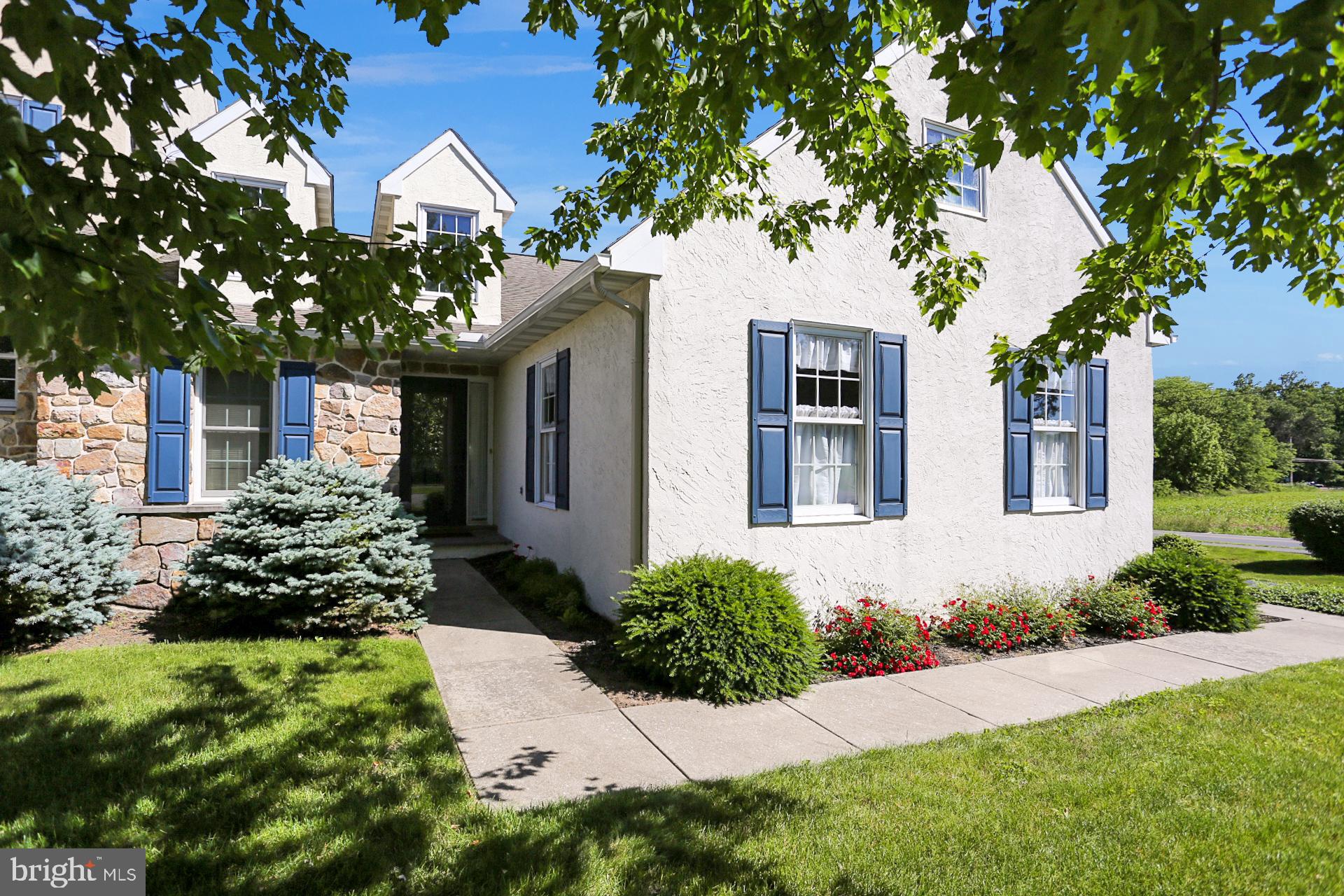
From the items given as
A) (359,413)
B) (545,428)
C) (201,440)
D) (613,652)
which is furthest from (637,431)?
(201,440)

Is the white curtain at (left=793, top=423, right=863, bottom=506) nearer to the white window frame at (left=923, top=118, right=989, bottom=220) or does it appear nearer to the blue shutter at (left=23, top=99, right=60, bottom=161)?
the white window frame at (left=923, top=118, right=989, bottom=220)

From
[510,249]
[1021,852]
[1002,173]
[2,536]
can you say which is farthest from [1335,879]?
[510,249]

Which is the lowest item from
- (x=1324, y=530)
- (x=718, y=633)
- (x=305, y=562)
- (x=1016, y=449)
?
(x=718, y=633)

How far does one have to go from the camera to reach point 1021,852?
3092 millimetres

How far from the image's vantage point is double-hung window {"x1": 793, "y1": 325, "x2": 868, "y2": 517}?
687 centimetres

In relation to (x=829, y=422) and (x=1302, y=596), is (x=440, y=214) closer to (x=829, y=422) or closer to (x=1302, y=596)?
(x=829, y=422)

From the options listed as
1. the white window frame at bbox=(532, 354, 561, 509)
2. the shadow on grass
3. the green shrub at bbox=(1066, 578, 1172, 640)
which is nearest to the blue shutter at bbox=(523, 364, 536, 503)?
the white window frame at bbox=(532, 354, 561, 509)

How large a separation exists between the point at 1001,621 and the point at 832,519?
2016mm

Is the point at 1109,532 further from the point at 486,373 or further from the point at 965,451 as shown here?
the point at 486,373

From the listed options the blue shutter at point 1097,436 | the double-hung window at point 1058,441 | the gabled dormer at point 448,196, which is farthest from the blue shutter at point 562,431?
the blue shutter at point 1097,436

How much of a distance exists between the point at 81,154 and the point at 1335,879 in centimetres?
561

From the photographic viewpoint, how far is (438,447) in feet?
37.6

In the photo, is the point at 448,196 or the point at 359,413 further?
the point at 448,196

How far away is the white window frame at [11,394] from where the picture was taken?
7906 millimetres
